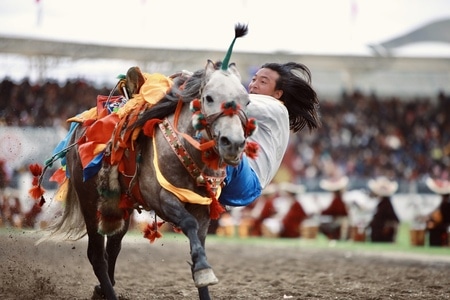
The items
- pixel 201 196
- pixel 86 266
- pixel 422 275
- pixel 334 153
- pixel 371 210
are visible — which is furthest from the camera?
pixel 334 153

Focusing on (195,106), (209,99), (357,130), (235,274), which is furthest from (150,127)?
(357,130)

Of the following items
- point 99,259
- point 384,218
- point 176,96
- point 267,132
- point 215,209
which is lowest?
point 99,259

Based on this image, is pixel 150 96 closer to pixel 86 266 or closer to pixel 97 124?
pixel 97 124

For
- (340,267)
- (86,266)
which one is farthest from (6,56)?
(340,267)

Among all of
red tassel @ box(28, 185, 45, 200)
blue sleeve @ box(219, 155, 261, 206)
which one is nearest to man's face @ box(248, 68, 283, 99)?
blue sleeve @ box(219, 155, 261, 206)

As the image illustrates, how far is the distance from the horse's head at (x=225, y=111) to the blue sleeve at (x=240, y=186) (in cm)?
63

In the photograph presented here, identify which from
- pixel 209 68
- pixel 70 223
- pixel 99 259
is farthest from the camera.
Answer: pixel 70 223

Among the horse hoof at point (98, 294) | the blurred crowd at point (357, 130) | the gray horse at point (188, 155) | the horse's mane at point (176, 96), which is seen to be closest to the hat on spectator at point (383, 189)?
the blurred crowd at point (357, 130)

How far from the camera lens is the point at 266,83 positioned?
664 centimetres

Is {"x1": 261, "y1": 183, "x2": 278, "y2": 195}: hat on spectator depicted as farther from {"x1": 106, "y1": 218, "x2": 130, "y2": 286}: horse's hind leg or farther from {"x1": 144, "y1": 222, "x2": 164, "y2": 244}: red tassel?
{"x1": 144, "y1": 222, "x2": 164, "y2": 244}: red tassel

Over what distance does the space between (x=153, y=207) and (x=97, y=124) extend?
1.03 meters

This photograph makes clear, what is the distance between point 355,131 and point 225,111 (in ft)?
61.5

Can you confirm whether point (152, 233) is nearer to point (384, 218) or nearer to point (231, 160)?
point (231, 160)

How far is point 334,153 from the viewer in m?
22.2
